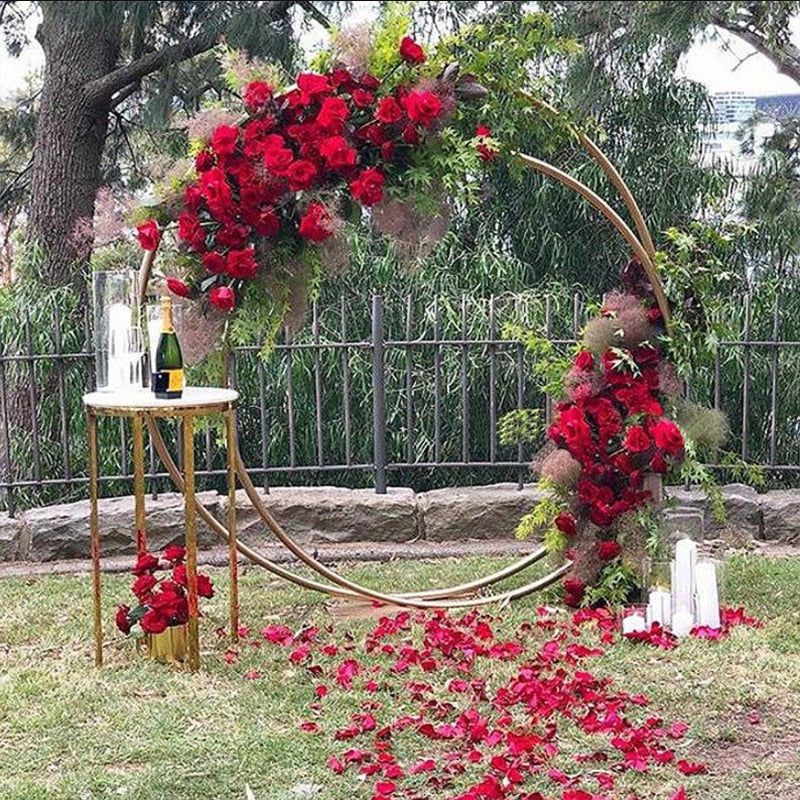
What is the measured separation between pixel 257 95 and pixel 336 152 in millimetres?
369

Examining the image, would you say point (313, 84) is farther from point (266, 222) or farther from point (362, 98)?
point (266, 222)

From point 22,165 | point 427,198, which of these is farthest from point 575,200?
point 22,165

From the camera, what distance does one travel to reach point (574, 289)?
351 inches

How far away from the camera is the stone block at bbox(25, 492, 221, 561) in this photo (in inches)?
243

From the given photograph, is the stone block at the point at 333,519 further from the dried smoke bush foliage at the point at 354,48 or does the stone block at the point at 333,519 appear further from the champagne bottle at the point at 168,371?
the dried smoke bush foliage at the point at 354,48

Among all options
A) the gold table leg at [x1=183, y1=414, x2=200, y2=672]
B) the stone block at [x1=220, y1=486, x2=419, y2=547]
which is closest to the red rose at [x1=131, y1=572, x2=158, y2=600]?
the gold table leg at [x1=183, y1=414, x2=200, y2=672]

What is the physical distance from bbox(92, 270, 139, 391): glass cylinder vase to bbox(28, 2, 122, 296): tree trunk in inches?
170

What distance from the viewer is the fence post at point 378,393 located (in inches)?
250

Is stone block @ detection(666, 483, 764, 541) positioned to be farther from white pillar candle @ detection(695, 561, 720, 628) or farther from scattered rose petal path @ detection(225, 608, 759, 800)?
white pillar candle @ detection(695, 561, 720, 628)

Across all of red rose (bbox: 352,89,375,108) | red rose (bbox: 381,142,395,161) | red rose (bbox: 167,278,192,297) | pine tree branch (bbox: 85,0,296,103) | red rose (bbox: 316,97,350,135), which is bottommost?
red rose (bbox: 167,278,192,297)

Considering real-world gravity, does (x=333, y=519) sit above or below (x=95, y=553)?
below

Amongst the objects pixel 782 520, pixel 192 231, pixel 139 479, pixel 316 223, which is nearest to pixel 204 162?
pixel 192 231

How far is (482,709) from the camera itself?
399cm

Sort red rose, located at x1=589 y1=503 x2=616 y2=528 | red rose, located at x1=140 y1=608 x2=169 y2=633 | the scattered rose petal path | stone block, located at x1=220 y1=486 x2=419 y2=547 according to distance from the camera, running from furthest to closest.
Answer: stone block, located at x1=220 y1=486 x2=419 y2=547 → red rose, located at x1=589 y1=503 x2=616 y2=528 → red rose, located at x1=140 y1=608 x2=169 y2=633 → the scattered rose petal path
